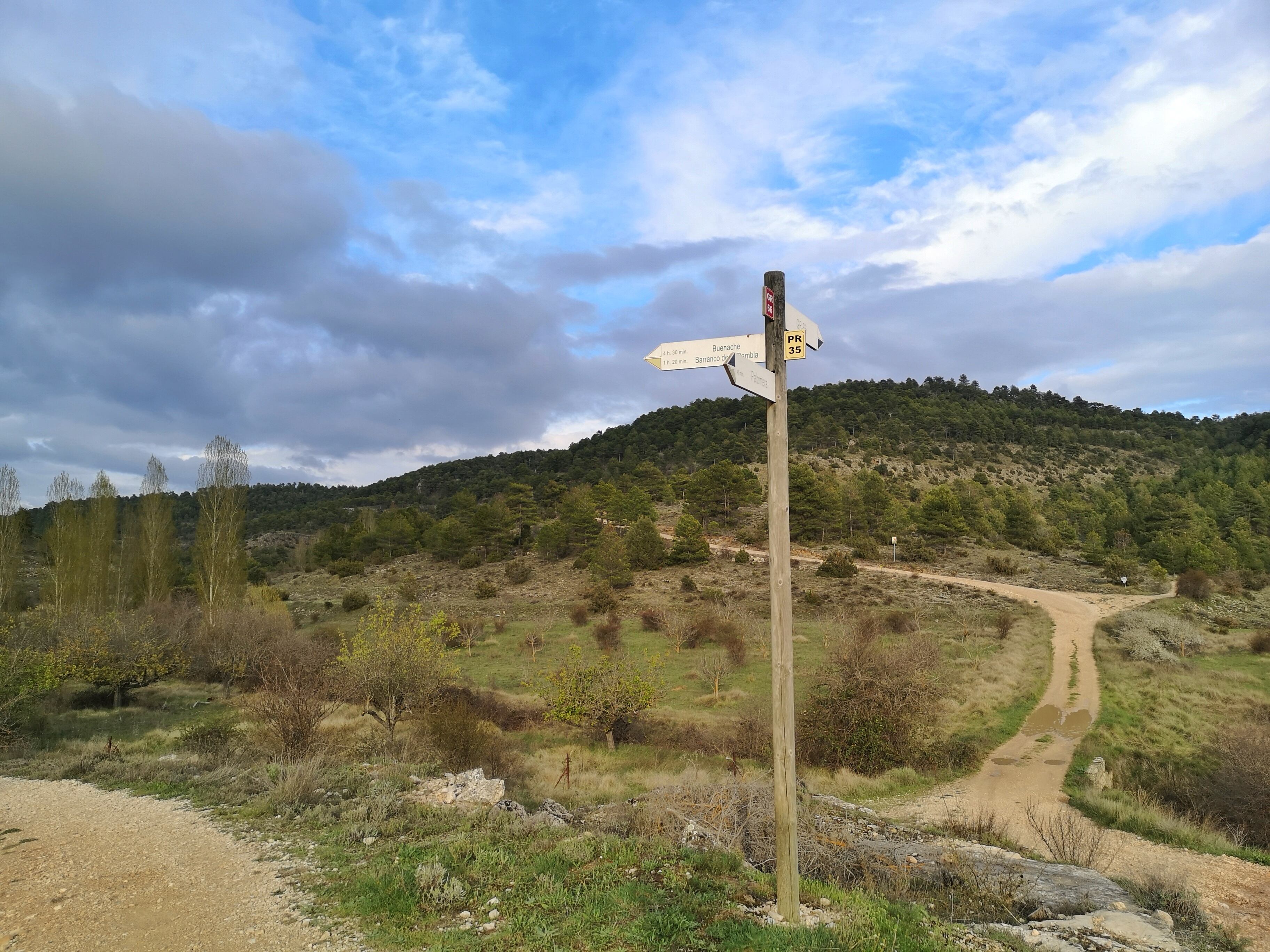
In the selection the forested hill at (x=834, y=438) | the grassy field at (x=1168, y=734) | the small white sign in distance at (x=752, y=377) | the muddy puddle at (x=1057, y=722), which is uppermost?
the forested hill at (x=834, y=438)

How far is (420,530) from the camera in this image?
73375mm

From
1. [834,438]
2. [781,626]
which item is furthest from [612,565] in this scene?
[834,438]

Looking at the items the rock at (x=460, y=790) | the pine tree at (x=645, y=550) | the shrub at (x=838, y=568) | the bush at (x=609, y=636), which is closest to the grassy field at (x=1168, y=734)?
the rock at (x=460, y=790)

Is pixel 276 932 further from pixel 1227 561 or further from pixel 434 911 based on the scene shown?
pixel 1227 561

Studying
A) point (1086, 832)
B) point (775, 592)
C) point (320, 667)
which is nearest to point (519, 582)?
point (320, 667)

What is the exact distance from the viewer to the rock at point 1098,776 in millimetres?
14641

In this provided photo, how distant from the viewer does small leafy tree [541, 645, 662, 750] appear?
1927 cm

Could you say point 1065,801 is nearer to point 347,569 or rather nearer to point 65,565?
point 65,565

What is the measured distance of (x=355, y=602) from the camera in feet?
153

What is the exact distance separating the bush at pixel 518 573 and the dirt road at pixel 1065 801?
1516 inches

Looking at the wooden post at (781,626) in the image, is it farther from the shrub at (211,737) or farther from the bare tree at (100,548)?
the bare tree at (100,548)

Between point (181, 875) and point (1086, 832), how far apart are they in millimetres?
13148

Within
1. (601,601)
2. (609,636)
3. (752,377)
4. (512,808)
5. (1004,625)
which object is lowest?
(609,636)

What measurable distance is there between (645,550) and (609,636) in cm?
2143
